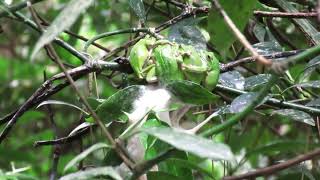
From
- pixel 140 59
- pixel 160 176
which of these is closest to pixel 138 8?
pixel 140 59

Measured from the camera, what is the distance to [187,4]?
788 mm

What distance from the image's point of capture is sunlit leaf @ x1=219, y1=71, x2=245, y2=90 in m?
0.70

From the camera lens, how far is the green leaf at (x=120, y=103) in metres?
0.59

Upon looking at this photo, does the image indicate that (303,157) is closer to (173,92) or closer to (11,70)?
(173,92)

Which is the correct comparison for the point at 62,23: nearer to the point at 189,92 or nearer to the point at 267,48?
the point at 189,92

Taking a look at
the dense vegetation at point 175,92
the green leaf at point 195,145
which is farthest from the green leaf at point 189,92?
the green leaf at point 195,145

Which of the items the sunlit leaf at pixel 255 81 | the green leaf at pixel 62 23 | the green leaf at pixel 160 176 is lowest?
the green leaf at pixel 160 176

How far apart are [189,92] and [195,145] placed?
0.50ft

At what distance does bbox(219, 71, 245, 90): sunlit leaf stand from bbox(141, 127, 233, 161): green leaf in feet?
0.90

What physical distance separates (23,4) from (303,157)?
36cm

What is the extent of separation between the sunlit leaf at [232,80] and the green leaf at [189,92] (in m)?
0.13

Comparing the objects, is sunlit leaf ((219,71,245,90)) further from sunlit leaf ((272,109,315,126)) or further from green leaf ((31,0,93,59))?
green leaf ((31,0,93,59))

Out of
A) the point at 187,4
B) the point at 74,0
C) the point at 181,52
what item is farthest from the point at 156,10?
the point at 74,0

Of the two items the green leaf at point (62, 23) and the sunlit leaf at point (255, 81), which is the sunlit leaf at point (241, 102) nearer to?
the sunlit leaf at point (255, 81)
